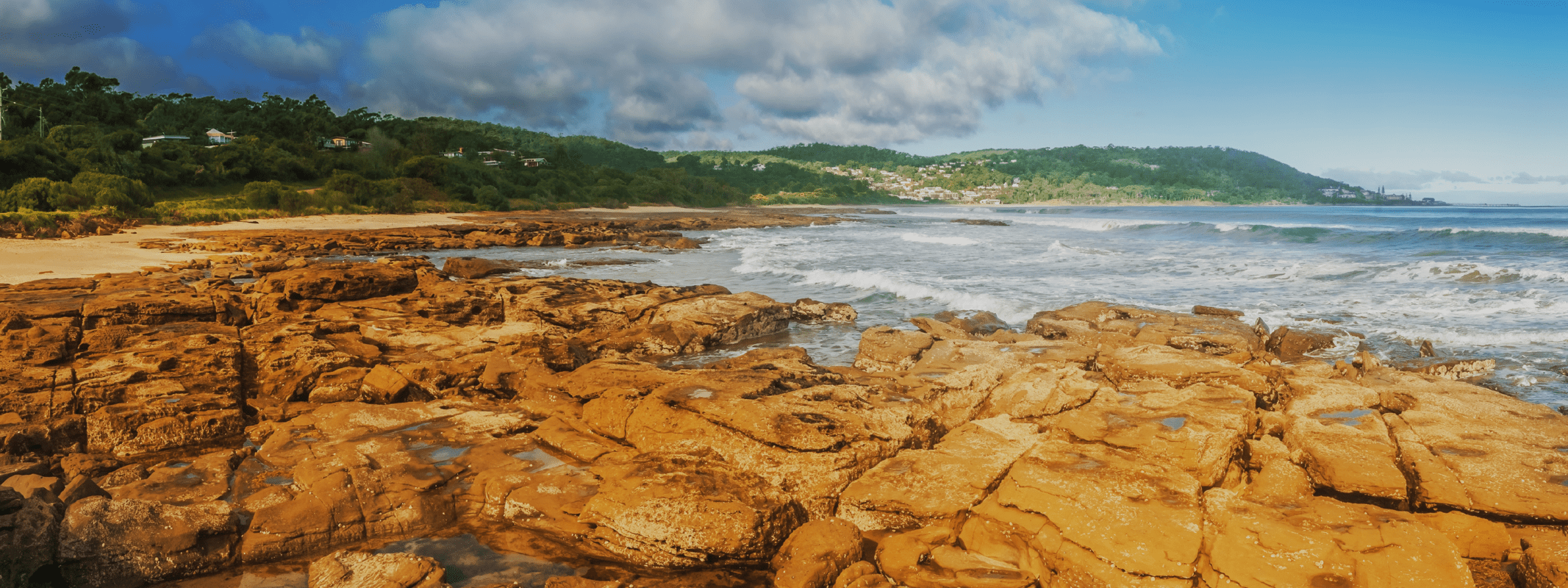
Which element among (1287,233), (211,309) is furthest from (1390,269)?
(211,309)

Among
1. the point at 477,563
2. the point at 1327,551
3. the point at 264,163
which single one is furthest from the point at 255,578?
the point at 264,163

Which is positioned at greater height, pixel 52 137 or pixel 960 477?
pixel 52 137

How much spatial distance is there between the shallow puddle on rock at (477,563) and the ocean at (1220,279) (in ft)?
17.2

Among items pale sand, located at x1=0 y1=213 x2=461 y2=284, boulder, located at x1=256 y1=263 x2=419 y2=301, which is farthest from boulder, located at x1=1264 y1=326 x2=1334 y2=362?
pale sand, located at x1=0 y1=213 x2=461 y2=284

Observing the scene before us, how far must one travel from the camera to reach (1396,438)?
5.00m

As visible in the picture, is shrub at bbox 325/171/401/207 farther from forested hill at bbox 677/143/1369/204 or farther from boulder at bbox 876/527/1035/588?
forested hill at bbox 677/143/1369/204

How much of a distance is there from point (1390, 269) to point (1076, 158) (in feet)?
485

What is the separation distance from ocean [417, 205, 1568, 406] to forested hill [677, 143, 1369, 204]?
10054cm

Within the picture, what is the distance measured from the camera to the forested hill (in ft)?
406

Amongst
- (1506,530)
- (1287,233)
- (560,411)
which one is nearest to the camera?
(1506,530)

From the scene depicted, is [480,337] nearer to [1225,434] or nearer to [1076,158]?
[1225,434]

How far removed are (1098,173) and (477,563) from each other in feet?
504

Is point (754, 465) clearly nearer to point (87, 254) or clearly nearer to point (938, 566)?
point (938, 566)

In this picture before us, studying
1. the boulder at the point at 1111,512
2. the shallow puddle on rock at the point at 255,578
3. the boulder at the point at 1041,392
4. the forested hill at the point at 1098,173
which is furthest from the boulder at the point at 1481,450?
the forested hill at the point at 1098,173
